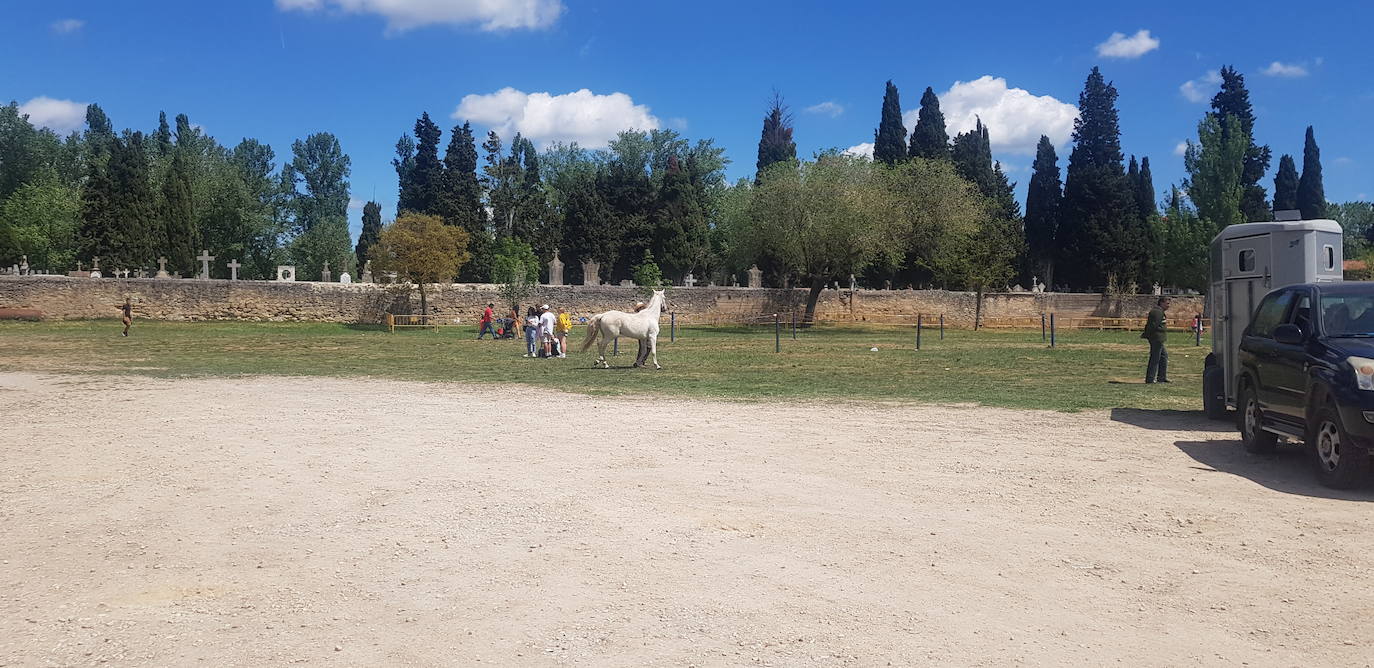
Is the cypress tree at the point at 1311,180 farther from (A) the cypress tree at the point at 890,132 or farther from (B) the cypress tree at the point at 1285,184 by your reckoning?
(A) the cypress tree at the point at 890,132

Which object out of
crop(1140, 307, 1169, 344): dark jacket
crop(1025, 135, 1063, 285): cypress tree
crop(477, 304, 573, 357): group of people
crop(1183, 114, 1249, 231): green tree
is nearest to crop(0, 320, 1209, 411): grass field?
crop(477, 304, 573, 357): group of people

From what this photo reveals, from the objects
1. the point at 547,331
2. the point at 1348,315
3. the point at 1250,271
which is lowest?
the point at 547,331

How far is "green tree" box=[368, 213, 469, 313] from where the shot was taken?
4000cm

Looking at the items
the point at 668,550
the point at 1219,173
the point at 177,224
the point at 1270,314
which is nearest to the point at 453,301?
the point at 177,224

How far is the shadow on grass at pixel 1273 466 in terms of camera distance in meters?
7.75

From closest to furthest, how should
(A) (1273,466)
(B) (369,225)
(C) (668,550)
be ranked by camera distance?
(C) (668,550)
(A) (1273,466)
(B) (369,225)

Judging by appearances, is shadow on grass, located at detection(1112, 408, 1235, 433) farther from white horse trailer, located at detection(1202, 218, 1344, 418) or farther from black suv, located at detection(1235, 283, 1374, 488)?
black suv, located at detection(1235, 283, 1374, 488)

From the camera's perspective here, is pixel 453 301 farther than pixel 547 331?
Yes

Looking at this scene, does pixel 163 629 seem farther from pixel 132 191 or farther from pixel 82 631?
pixel 132 191

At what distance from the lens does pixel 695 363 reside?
2288 centimetres

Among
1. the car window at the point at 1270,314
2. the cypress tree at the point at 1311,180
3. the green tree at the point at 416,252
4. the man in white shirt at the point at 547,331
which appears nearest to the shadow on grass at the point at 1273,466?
the car window at the point at 1270,314

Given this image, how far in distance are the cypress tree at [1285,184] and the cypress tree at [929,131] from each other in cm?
2728

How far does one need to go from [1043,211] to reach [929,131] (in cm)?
1114

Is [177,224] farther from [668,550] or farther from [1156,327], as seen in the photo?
[668,550]
